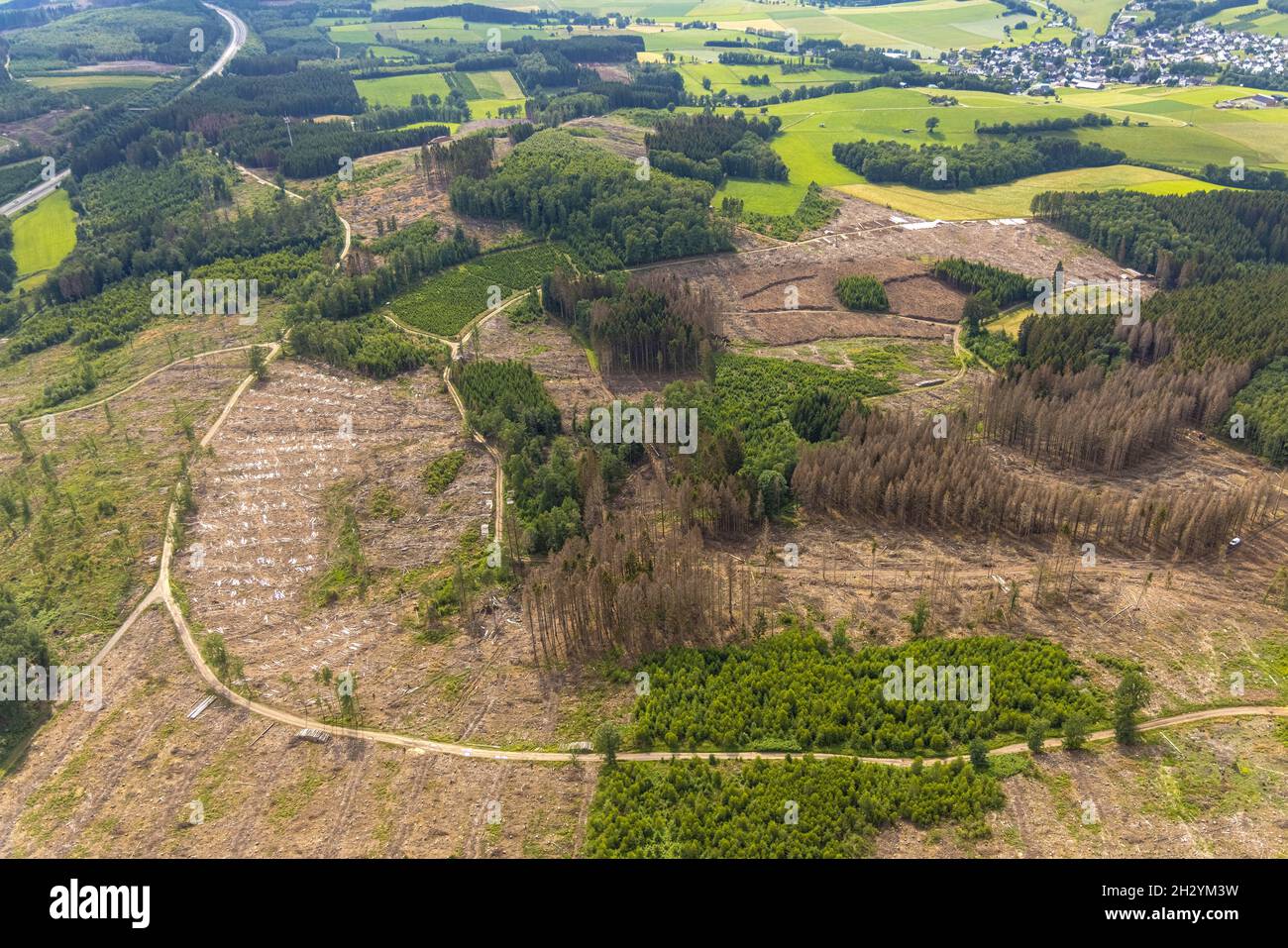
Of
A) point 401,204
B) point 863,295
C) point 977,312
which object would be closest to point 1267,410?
point 977,312

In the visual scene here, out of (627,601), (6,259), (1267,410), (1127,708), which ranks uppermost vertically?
(6,259)

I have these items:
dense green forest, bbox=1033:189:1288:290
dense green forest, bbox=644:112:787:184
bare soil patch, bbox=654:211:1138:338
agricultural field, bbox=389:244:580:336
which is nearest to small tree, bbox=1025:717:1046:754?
bare soil patch, bbox=654:211:1138:338

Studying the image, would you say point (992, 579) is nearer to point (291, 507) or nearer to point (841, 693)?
point (841, 693)

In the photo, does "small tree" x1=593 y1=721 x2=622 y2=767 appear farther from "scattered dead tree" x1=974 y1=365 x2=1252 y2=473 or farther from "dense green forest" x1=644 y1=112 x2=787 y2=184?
"dense green forest" x1=644 y1=112 x2=787 y2=184

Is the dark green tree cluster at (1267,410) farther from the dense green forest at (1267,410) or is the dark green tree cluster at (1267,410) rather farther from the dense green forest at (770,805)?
the dense green forest at (770,805)

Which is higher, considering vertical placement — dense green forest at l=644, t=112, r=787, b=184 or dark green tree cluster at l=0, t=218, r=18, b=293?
dense green forest at l=644, t=112, r=787, b=184

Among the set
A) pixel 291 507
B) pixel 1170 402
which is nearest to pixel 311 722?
pixel 291 507

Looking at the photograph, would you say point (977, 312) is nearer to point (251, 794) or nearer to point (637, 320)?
point (637, 320)
